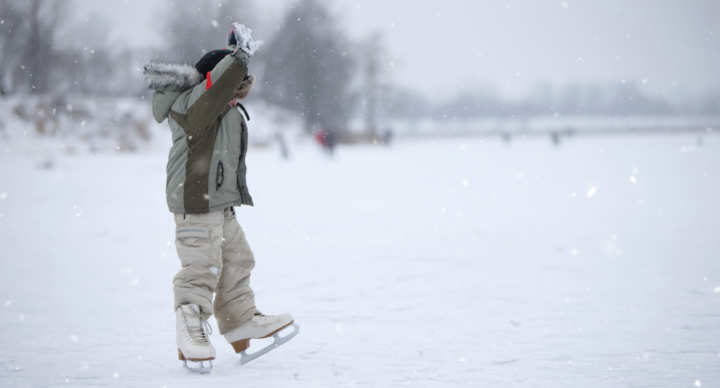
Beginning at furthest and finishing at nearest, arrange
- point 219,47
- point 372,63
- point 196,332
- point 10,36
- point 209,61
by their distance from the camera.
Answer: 1. point 372,63
2. point 219,47
3. point 10,36
4. point 209,61
5. point 196,332

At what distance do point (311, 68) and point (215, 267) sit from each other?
145 ft

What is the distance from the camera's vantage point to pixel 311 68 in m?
46.2

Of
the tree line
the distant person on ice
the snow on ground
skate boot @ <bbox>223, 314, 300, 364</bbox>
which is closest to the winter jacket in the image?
the distant person on ice

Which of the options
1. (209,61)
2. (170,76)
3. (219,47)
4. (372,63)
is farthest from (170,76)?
(372,63)

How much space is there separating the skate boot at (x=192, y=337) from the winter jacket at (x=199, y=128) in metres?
0.46

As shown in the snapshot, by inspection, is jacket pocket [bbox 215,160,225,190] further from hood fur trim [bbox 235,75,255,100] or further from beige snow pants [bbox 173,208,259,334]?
hood fur trim [bbox 235,75,255,100]

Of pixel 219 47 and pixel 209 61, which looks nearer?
pixel 209 61

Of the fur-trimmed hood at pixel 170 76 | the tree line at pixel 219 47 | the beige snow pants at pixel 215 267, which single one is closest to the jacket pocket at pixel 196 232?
the beige snow pants at pixel 215 267

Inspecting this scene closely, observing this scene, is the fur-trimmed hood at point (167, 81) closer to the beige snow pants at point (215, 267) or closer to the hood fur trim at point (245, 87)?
the hood fur trim at point (245, 87)

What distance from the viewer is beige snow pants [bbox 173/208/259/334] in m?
2.97

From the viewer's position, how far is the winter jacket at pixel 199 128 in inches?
113

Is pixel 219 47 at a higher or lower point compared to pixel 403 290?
higher

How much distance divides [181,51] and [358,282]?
37443mm

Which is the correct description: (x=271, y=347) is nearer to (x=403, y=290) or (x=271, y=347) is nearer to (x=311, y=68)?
(x=403, y=290)
